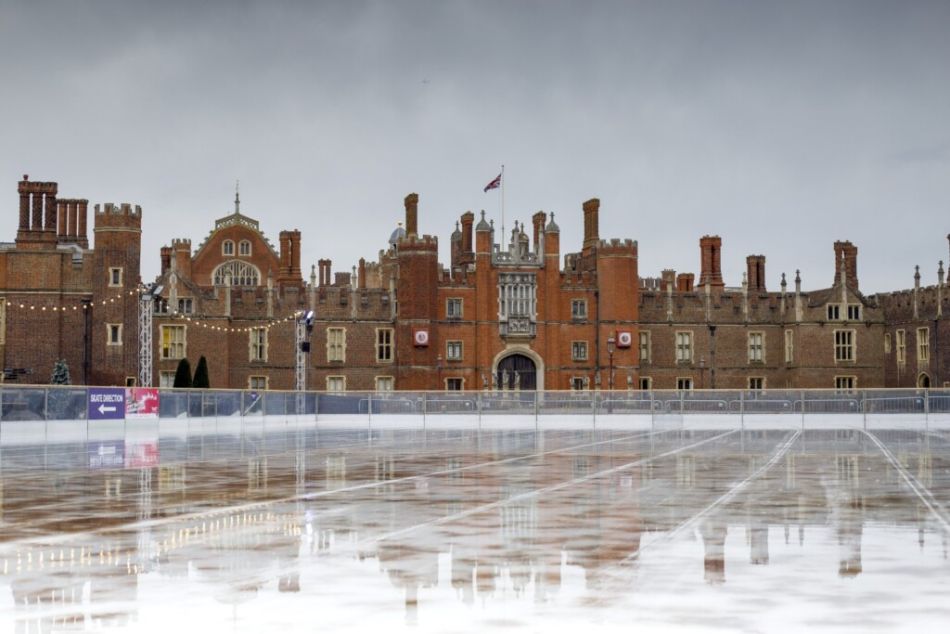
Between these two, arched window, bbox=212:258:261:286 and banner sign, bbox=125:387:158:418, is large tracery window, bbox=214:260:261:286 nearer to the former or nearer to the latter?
arched window, bbox=212:258:261:286

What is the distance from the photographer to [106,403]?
3647 centimetres

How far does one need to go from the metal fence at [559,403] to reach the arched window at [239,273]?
37.8 meters

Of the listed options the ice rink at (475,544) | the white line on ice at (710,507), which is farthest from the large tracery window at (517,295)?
the ice rink at (475,544)

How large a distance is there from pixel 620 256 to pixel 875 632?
59.4 m

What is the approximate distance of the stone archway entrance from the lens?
67.1 m

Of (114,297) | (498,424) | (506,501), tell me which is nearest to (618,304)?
(498,424)

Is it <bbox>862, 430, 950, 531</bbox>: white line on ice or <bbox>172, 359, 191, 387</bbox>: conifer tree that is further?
<bbox>172, 359, 191, 387</bbox>: conifer tree

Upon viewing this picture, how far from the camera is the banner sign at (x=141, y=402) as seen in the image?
123 ft

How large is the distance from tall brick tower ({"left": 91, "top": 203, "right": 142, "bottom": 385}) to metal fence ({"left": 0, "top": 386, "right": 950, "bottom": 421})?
12.3 meters

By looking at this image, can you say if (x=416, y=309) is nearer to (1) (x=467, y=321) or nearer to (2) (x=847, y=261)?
(1) (x=467, y=321)

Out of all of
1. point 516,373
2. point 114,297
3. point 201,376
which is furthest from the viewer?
point 516,373

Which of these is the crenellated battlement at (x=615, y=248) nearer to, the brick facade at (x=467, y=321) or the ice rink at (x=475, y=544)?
the brick facade at (x=467, y=321)

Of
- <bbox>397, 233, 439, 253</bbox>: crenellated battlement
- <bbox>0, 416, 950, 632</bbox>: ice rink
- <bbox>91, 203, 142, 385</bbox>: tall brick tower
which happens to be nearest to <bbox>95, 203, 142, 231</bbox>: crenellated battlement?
<bbox>91, 203, 142, 385</bbox>: tall brick tower

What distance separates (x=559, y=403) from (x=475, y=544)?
120ft
